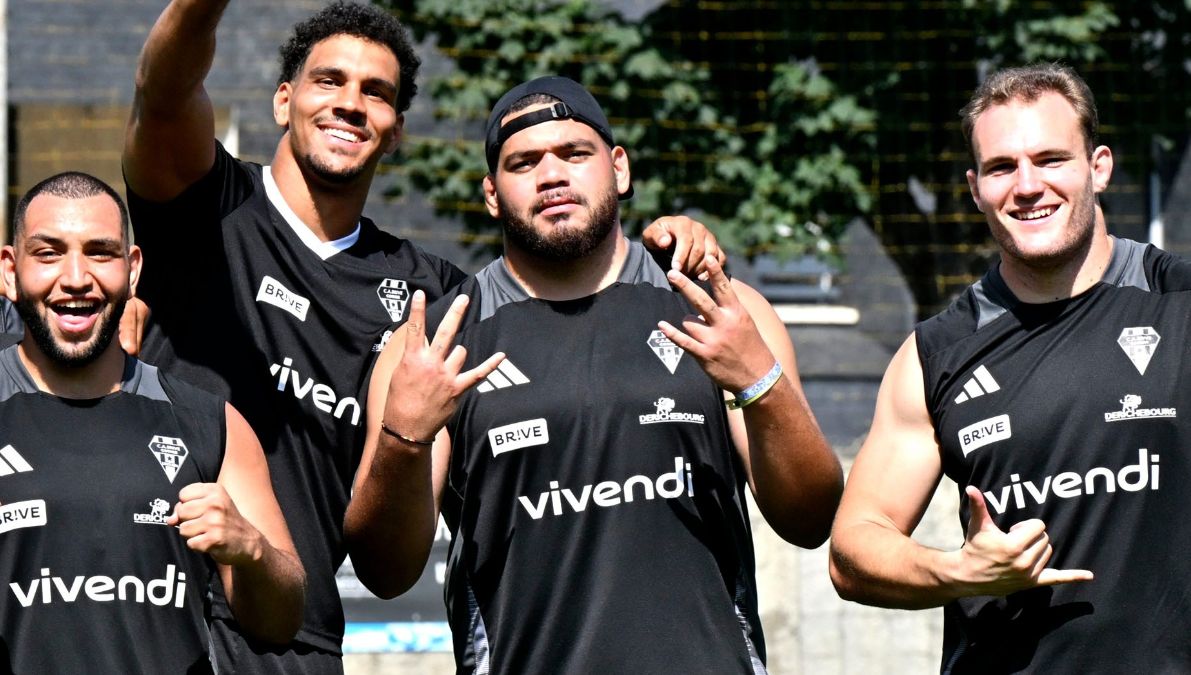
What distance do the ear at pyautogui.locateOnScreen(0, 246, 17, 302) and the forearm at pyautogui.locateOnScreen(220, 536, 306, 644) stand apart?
882mm

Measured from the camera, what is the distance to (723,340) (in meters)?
3.96

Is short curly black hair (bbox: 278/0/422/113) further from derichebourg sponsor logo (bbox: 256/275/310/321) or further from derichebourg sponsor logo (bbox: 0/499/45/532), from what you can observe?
derichebourg sponsor logo (bbox: 0/499/45/532)

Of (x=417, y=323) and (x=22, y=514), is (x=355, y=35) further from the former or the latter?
(x=22, y=514)

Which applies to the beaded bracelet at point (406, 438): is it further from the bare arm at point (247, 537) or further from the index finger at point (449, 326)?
the bare arm at point (247, 537)

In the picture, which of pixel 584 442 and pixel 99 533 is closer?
pixel 99 533

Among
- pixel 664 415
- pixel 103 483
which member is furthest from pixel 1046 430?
pixel 103 483

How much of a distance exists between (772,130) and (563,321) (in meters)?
8.19

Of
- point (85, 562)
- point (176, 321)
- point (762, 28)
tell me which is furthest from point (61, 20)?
point (85, 562)

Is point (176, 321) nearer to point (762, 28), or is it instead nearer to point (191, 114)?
point (191, 114)

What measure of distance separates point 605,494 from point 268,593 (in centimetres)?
86

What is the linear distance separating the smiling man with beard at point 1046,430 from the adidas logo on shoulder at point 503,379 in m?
0.89

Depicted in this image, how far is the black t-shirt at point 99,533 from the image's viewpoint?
3855 millimetres

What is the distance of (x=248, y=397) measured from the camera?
462 centimetres

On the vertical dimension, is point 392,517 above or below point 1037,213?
below
